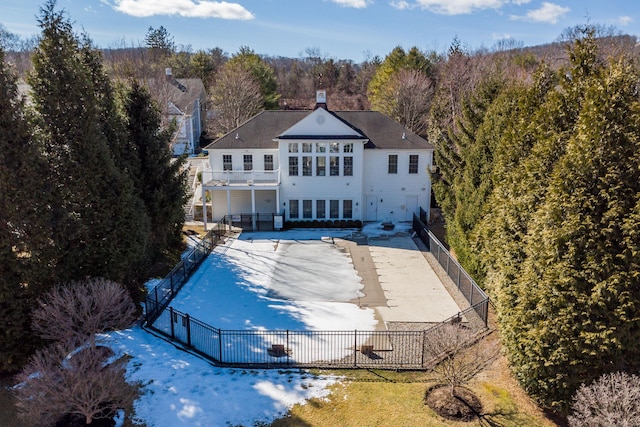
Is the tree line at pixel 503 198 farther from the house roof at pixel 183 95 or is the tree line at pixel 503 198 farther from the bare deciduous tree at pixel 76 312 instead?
the house roof at pixel 183 95

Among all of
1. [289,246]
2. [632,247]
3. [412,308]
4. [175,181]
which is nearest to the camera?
[632,247]

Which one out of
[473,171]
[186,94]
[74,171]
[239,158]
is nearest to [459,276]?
[473,171]

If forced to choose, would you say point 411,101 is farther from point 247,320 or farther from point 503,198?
point 247,320

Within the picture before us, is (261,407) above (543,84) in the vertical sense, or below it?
below

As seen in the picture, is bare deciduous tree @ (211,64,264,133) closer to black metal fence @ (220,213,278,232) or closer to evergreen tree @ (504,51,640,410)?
black metal fence @ (220,213,278,232)

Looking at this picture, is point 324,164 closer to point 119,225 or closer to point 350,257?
point 350,257

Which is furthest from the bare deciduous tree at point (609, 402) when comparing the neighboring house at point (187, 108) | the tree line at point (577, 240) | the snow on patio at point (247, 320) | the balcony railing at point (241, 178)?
the neighboring house at point (187, 108)

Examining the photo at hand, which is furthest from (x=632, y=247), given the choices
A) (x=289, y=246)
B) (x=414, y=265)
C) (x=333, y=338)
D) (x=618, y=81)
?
(x=289, y=246)
